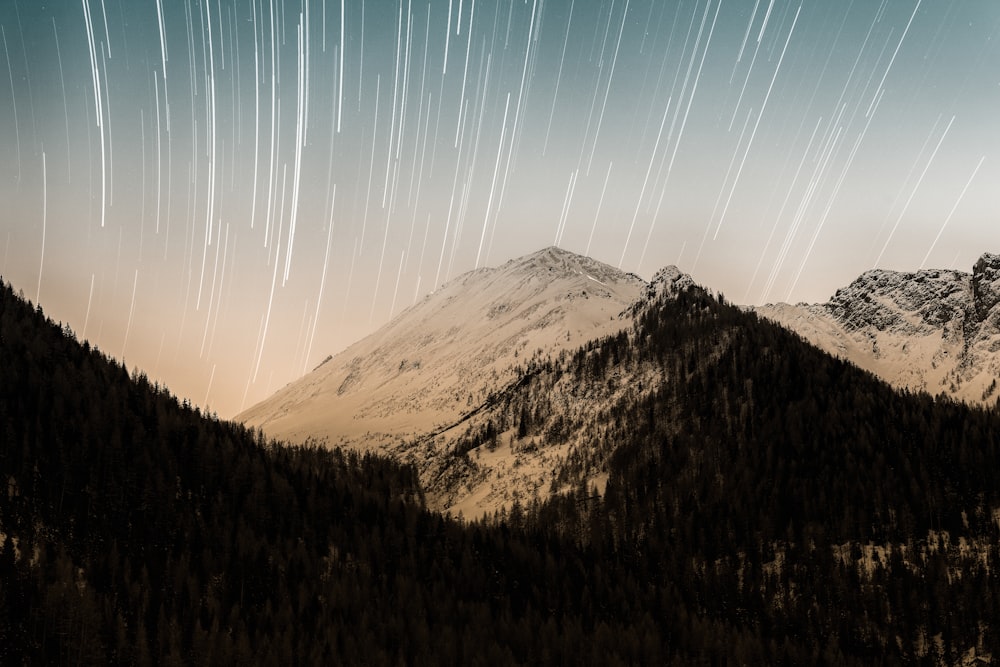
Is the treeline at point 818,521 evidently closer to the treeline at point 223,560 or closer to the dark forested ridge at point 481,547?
the dark forested ridge at point 481,547

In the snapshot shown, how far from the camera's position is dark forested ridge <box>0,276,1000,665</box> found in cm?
10069

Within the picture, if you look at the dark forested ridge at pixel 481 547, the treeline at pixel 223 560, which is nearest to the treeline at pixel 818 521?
the dark forested ridge at pixel 481 547

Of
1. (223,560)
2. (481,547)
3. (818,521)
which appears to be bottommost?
(223,560)

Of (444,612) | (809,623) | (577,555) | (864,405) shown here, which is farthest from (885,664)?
(864,405)

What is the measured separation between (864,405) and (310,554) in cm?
14681

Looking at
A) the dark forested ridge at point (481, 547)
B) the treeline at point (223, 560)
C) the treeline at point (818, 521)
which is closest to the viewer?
the treeline at point (223, 560)

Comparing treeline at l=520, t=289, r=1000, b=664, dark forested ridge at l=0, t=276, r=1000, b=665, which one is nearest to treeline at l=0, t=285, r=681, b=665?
dark forested ridge at l=0, t=276, r=1000, b=665

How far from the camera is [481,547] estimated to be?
5571 inches

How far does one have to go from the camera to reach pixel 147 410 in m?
161

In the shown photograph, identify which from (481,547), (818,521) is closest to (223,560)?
(481,547)

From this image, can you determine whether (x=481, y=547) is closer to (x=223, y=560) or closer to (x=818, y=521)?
(x=223, y=560)

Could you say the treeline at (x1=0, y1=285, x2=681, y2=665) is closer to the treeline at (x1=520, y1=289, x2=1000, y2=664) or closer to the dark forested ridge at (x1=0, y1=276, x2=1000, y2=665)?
the dark forested ridge at (x1=0, y1=276, x2=1000, y2=665)

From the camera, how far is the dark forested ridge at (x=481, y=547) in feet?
330

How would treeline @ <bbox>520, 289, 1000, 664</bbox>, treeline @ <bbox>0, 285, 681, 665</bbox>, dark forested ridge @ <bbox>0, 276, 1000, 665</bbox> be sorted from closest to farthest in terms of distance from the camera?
treeline @ <bbox>0, 285, 681, 665</bbox> < dark forested ridge @ <bbox>0, 276, 1000, 665</bbox> < treeline @ <bbox>520, 289, 1000, 664</bbox>
